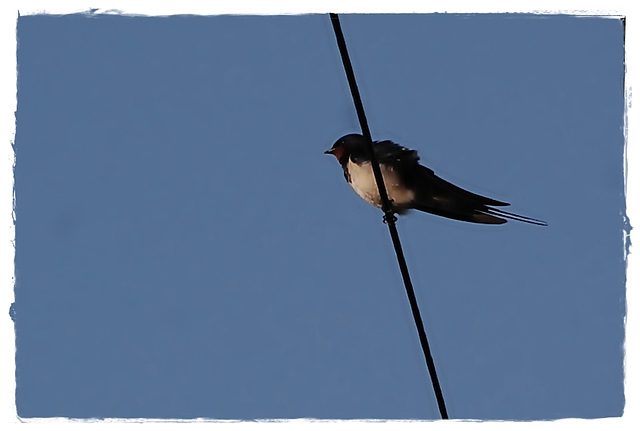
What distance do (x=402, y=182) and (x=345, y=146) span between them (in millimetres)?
248

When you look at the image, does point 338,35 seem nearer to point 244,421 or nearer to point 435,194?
point 244,421

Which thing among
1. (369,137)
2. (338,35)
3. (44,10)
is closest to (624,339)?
(369,137)

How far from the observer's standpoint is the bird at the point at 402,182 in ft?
10.9

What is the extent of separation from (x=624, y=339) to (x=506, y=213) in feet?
2.16

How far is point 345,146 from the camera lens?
360cm

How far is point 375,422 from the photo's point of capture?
2.52m

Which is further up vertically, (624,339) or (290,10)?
(290,10)

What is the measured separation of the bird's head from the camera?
358cm

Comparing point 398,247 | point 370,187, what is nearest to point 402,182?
point 370,187

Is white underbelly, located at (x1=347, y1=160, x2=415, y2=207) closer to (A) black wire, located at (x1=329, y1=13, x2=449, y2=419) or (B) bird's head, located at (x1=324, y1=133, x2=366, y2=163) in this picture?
(B) bird's head, located at (x1=324, y1=133, x2=366, y2=163)

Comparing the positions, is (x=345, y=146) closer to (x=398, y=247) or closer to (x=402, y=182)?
(x=402, y=182)

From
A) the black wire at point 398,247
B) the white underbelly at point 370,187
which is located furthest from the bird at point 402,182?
the black wire at point 398,247

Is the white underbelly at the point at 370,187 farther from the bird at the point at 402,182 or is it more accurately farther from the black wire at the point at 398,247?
the black wire at the point at 398,247

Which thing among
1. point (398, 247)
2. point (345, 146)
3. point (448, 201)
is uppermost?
point (345, 146)
